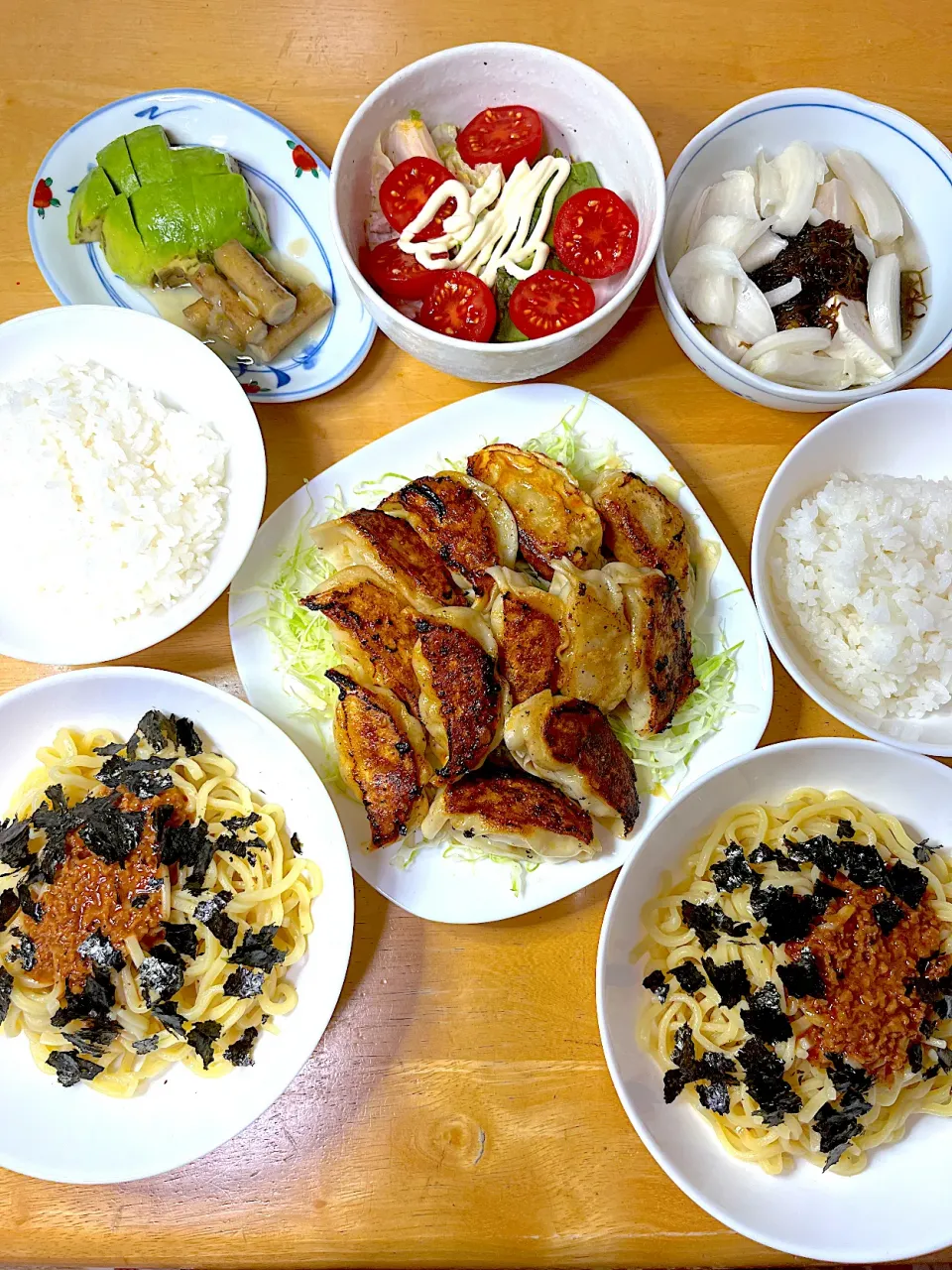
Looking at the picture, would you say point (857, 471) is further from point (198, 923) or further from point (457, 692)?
point (198, 923)

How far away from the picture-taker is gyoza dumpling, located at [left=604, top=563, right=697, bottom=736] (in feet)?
7.09

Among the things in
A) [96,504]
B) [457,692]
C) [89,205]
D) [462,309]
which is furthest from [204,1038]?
[89,205]

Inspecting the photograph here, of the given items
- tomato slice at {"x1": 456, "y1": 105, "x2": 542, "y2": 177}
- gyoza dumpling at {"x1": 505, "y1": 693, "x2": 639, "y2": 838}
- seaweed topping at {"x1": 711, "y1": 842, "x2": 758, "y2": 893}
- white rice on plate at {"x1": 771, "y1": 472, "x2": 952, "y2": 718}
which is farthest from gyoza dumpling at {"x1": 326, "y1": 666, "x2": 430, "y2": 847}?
tomato slice at {"x1": 456, "y1": 105, "x2": 542, "y2": 177}

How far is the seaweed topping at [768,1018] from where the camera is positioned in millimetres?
2086

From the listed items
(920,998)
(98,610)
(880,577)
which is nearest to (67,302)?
(98,610)

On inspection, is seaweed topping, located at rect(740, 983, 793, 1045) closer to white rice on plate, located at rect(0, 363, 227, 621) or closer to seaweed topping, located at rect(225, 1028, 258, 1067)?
seaweed topping, located at rect(225, 1028, 258, 1067)

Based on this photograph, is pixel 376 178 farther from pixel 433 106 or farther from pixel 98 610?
pixel 98 610

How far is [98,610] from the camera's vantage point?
2.19 metres

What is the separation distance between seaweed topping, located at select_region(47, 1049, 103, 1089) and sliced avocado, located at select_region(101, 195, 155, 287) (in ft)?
6.11

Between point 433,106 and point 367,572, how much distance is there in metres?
1.14

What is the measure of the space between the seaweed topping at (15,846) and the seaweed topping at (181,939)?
37cm

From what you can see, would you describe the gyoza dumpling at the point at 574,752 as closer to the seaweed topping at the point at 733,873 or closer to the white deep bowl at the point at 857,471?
the seaweed topping at the point at 733,873

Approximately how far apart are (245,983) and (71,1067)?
1.32 feet

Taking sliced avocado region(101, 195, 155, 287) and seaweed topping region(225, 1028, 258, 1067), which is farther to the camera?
sliced avocado region(101, 195, 155, 287)
